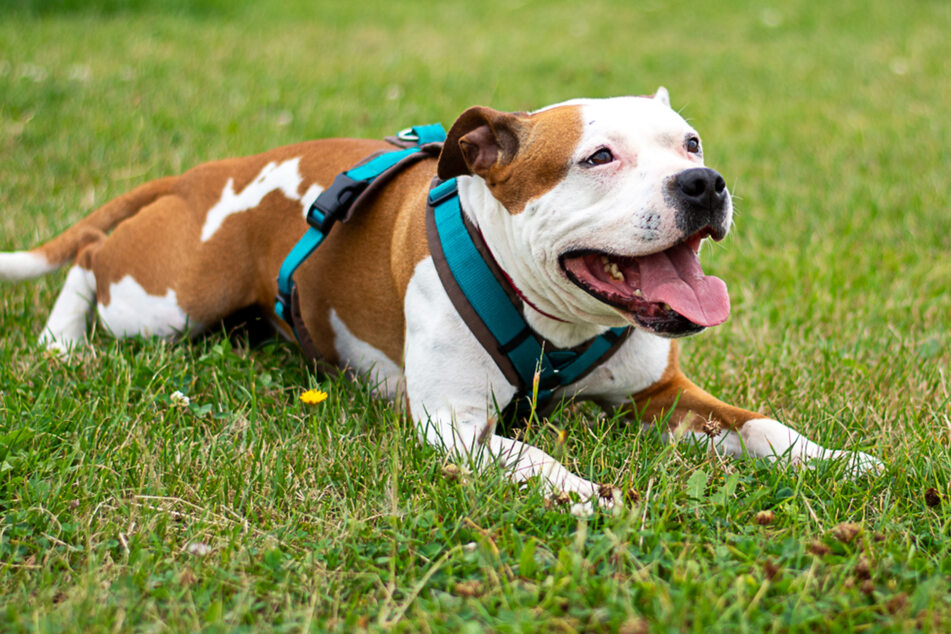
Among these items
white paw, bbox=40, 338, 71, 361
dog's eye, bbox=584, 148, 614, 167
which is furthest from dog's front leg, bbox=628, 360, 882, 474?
white paw, bbox=40, 338, 71, 361

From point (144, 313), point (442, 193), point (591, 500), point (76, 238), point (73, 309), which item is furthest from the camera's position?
point (76, 238)

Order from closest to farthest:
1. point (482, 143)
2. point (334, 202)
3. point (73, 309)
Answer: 1. point (482, 143)
2. point (334, 202)
3. point (73, 309)

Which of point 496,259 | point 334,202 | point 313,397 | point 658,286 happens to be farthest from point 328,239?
point 658,286

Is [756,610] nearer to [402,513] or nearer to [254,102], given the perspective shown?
[402,513]

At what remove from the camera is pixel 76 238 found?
416 cm

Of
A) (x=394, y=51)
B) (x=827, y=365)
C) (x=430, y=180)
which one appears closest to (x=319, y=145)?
(x=430, y=180)

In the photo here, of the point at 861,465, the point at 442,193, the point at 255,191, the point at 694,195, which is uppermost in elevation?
the point at 694,195

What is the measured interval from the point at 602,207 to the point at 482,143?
455mm

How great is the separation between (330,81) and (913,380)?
5.54 m

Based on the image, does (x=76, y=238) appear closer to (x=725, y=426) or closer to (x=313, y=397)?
(x=313, y=397)

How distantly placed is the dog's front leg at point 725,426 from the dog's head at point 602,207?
1.26ft

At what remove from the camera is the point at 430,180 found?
130 inches

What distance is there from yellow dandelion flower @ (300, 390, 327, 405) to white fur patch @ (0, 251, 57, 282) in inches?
64.5

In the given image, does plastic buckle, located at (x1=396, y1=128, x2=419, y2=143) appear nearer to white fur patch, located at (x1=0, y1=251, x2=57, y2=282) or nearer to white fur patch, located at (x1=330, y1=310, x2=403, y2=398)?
white fur patch, located at (x1=330, y1=310, x2=403, y2=398)
